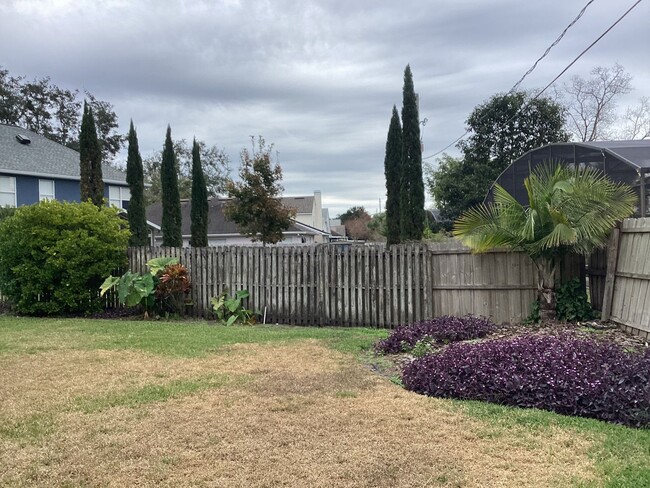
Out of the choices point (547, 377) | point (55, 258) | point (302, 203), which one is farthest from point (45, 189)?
point (547, 377)

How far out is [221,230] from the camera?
112 ft

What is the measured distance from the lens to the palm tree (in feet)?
24.7

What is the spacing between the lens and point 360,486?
3.14 meters

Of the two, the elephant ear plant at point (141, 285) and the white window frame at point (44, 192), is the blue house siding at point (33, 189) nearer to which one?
the white window frame at point (44, 192)

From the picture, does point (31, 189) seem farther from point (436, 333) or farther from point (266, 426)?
point (266, 426)

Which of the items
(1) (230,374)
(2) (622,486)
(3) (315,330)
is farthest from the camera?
(3) (315,330)

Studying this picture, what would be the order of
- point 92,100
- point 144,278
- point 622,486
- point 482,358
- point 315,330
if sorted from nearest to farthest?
point 622,486
point 482,358
point 315,330
point 144,278
point 92,100

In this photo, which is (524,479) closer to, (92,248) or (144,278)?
(144,278)

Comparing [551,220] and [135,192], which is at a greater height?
[135,192]

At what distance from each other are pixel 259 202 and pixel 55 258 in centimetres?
1276

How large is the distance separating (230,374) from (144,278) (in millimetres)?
5776

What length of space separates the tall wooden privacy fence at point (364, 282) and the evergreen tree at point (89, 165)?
839cm

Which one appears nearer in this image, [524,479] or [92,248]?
[524,479]

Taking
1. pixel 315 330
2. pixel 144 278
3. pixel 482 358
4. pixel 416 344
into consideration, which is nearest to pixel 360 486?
pixel 482 358
